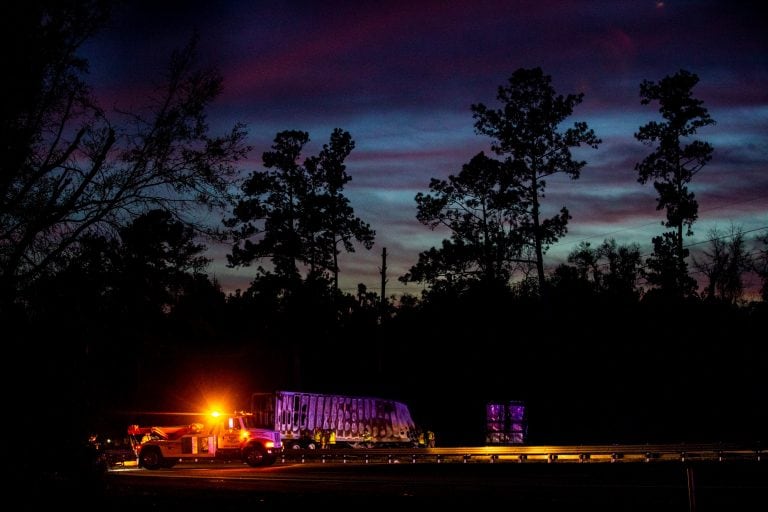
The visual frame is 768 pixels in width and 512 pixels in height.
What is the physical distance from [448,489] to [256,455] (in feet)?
42.0

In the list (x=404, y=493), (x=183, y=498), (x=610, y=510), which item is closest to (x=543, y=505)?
(x=610, y=510)

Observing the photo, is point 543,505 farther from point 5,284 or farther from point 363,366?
point 363,366

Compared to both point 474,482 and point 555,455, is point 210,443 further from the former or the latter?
point 474,482

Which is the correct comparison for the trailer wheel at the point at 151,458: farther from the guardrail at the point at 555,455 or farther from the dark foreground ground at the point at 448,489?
the guardrail at the point at 555,455

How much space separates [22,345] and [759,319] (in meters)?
48.3

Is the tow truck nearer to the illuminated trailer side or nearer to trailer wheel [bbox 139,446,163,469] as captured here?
trailer wheel [bbox 139,446,163,469]

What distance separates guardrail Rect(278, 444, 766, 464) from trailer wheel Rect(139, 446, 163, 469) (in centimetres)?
493

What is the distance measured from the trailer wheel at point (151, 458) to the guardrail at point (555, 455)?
4929 millimetres

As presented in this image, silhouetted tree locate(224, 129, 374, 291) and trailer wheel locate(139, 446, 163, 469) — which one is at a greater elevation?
silhouetted tree locate(224, 129, 374, 291)

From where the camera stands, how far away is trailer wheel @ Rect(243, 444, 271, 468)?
30.1 meters

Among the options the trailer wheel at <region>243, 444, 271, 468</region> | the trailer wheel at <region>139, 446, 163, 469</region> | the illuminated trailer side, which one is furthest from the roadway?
the illuminated trailer side

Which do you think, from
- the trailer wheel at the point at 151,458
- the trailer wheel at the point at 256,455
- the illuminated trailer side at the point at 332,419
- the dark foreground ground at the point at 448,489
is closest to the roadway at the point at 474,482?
the dark foreground ground at the point at 448,489

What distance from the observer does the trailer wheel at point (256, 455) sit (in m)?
30.1

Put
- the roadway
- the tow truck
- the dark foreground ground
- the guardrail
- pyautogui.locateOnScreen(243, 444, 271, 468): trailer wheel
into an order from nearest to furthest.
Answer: the dark foreground ground → the roadway → the guardrail → pyautogui.locateOnScreen(243, 444, 271, 468): trailer wheel → the tow truck
